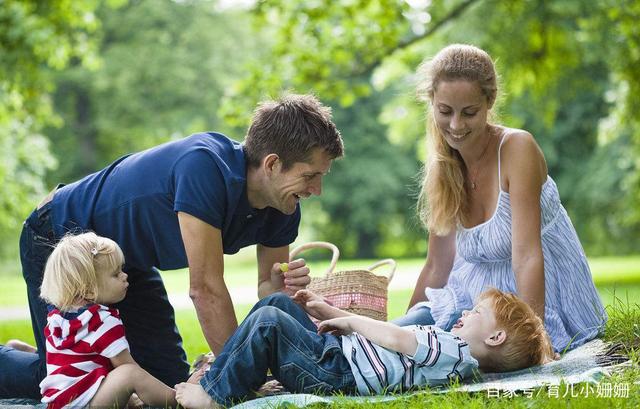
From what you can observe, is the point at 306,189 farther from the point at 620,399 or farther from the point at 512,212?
the point at 620,399

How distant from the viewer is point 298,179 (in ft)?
12.1

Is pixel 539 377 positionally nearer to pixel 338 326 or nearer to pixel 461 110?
pixel 338 326

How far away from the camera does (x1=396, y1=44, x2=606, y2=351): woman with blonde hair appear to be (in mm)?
4180

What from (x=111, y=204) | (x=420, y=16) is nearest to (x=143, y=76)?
(x=420, y=16)

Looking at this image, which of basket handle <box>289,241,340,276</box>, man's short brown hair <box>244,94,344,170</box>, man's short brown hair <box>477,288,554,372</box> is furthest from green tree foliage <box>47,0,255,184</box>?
man's short brown hair <box>477,288,554,372</box>

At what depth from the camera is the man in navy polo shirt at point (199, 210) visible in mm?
3553

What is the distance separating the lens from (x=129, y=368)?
11.8ft

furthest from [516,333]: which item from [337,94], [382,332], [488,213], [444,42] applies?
[444,42]

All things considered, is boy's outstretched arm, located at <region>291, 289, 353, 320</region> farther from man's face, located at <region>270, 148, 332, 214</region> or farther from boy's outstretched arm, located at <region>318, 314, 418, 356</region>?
man's face, located at <region>270, 148, 332, 214</region>

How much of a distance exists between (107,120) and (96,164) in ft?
6.34

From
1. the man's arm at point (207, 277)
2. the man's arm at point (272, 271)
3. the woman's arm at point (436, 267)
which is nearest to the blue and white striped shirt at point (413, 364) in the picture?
the man's arm at point (207, 277)

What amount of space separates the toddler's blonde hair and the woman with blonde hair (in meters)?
1.56

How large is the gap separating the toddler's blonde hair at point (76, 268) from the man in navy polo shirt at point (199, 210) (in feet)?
0.56

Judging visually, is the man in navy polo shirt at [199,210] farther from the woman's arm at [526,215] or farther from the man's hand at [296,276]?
the woman's arm at [526,215]
